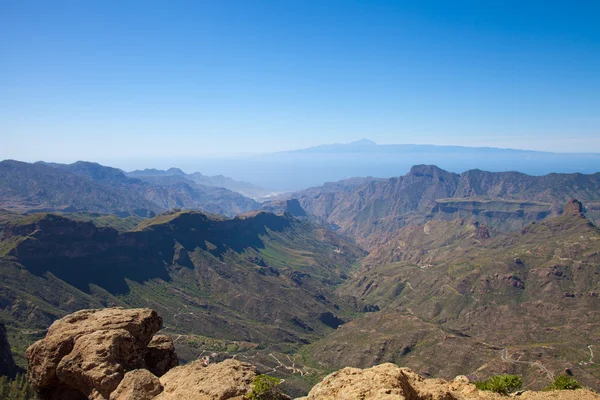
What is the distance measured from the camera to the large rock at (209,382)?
26298mm

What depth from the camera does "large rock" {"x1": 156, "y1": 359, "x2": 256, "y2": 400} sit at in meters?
26.3

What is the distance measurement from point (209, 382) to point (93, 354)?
10.7 m

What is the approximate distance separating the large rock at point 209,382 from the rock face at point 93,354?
4.38 meters

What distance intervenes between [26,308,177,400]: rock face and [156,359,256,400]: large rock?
14.4 feet

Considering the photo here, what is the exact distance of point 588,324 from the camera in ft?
595

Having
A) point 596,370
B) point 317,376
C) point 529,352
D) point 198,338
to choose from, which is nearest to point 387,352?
point 317,376

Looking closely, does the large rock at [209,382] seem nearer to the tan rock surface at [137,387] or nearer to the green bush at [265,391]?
the tan rock surface at [137,387]

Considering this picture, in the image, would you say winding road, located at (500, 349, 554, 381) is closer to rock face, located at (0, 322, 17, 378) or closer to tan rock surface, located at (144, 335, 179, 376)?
tan rock surface, located at (144, 335, 179, 376)

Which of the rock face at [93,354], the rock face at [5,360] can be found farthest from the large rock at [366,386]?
the rock face at [5,360]

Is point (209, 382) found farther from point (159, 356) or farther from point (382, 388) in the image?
point (382, 388)

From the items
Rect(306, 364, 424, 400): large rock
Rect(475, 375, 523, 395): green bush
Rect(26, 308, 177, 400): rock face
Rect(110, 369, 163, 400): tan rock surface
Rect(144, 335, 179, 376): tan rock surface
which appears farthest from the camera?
Rect(144, 335, 179, 376): tan rock surface

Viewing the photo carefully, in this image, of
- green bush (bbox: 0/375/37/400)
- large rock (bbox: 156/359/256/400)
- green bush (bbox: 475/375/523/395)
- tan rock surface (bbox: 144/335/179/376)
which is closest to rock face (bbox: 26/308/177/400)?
tan rock surface (bbox: 144/335/179/376)

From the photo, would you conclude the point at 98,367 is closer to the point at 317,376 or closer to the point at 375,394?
the point at 375,394

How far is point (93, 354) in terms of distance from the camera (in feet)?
101
